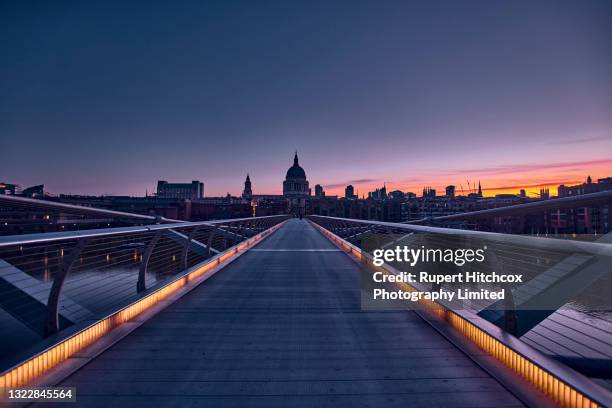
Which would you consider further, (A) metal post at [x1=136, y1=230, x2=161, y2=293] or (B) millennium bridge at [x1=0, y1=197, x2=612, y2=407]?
(A) metal post at [x1=136, y1=230, x2=161, y2=293]

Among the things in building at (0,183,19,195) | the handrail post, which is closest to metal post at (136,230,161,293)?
the handrail post

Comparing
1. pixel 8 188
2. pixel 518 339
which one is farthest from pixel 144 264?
pixel 8 188

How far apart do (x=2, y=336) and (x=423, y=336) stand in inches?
1050

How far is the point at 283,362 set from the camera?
10.7 ft

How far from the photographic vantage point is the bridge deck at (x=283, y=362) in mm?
2699

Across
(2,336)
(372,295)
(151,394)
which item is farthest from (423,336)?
(2,336)

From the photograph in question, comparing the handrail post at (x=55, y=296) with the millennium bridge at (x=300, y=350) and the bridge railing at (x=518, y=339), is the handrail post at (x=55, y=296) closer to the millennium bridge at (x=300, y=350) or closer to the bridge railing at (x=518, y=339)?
the millennium bridge at (x=300, y=350)

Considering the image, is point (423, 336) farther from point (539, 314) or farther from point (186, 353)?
point (539, 314)

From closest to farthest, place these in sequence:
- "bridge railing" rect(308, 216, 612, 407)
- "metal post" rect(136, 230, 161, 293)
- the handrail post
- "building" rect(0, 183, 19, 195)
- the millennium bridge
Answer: "bridge railing" rect(308, 216, 612, 407) < the millennium bridge < the handrail post < "metal post" rect(136, 230, 161, 293) < "building" rect(0, 183, 19, 195)

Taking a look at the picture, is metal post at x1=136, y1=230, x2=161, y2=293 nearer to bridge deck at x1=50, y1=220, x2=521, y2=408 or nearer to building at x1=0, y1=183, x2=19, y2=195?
bridge deck at x1=50, y1=220, x2=521, y2=408

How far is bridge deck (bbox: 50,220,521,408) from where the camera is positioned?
2699 millimetres

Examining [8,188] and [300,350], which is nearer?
[300,350]

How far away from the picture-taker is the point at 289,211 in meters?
197

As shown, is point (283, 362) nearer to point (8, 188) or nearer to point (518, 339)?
point (518, 339)
